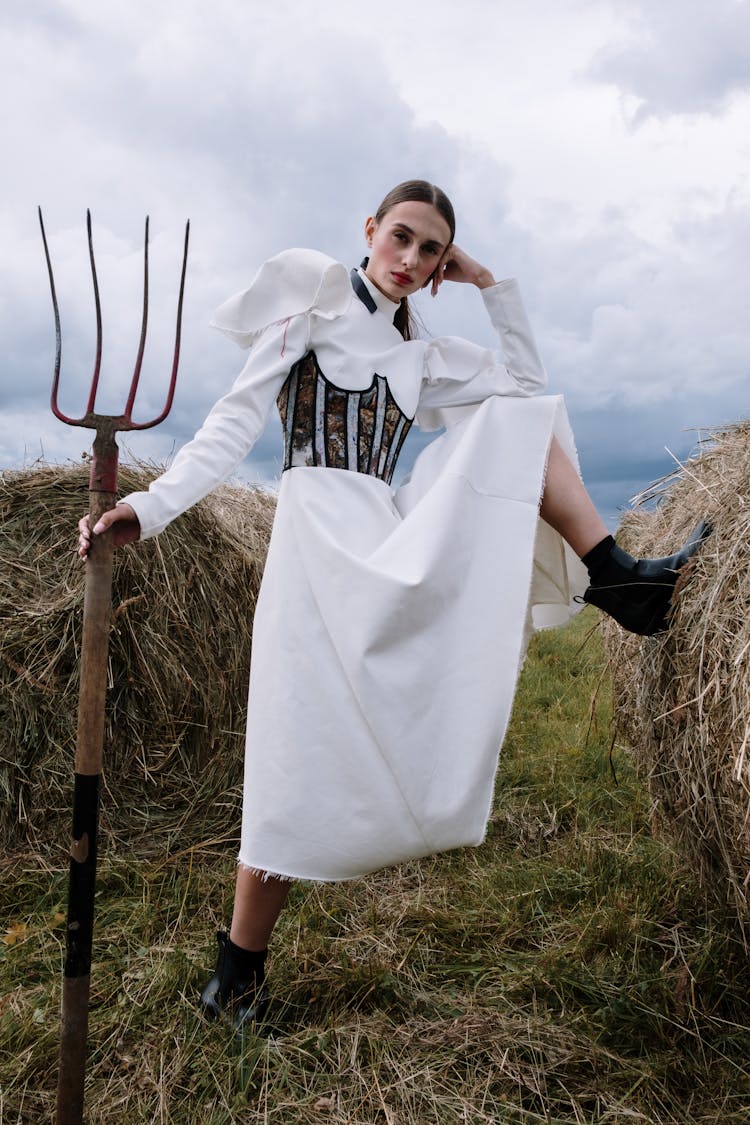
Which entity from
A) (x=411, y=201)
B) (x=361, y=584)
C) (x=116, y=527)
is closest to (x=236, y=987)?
(x=361, y=584)

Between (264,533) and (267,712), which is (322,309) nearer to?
(267,712)

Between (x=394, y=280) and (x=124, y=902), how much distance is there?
2054 millimetres

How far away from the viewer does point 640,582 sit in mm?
2363

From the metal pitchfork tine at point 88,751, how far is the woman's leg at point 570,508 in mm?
1002

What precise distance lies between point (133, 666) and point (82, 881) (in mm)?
1602

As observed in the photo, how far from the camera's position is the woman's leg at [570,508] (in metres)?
2.39

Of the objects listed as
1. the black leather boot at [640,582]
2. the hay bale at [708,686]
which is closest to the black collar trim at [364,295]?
the black leather boot at [640,582]

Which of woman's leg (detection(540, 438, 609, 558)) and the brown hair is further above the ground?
the brown hair

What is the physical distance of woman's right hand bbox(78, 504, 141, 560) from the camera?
1.91 meters

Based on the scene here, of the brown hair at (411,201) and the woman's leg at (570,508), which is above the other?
the brown hair at (411,201)

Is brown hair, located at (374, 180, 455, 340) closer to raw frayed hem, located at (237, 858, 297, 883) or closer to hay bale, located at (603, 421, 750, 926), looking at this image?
hay bale, located at (603, 421, 750, 926)

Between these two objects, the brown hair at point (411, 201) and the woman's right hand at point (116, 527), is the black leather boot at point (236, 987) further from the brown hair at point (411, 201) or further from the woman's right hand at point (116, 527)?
the brown hair at point (411, 201)

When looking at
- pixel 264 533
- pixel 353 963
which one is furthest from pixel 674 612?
pixel 264 533

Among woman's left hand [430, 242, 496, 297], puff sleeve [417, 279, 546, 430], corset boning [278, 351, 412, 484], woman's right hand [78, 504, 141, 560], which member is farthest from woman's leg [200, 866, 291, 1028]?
woman's left hand [430, 242, 496, 297]
